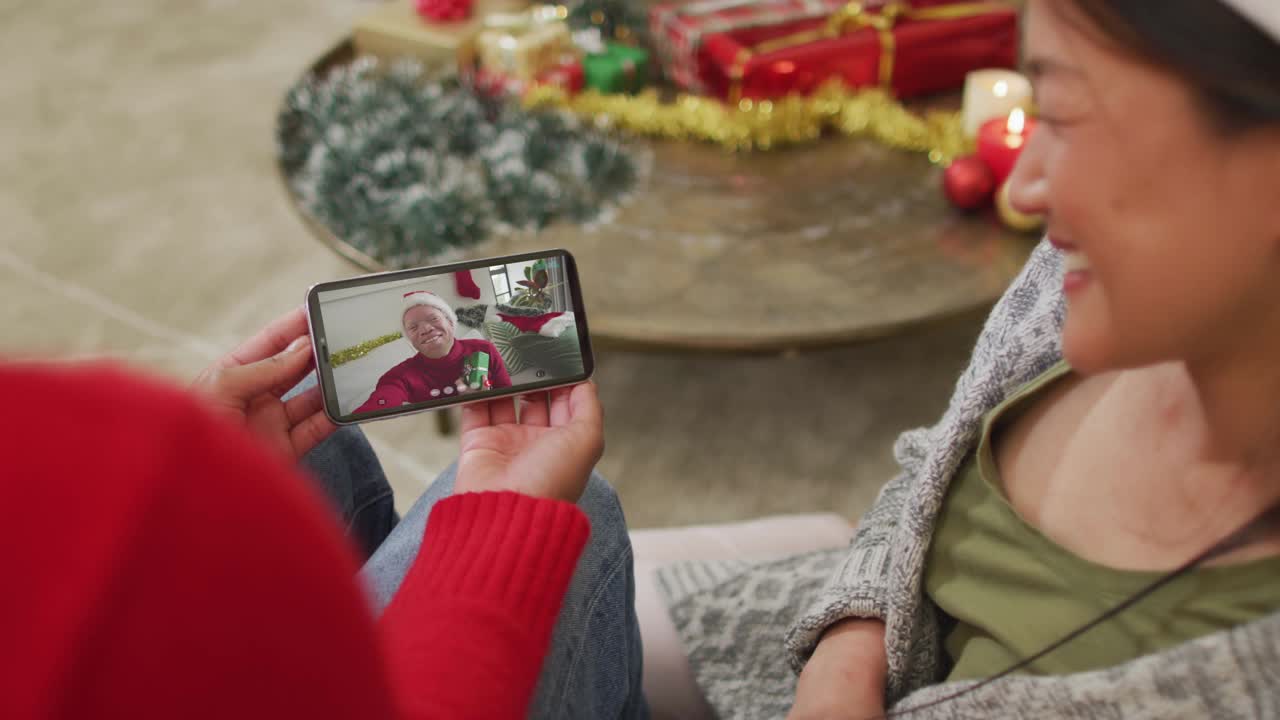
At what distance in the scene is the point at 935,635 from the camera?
0.83m

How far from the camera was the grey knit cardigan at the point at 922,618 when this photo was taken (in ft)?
1.92

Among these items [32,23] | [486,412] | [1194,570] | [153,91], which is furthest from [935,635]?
[32,23]

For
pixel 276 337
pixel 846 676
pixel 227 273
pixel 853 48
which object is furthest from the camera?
pixel 227 273

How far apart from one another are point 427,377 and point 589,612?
283 millimetres

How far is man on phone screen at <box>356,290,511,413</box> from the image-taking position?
37.1 inches

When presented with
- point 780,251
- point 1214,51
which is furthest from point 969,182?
point 1214,51

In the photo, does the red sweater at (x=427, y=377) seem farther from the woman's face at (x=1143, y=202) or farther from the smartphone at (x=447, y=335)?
the woman's face at (x=1143, y=202)

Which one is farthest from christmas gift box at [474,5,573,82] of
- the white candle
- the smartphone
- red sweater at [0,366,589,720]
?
red sweater at [0,366,589,720]

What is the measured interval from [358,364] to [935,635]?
1.75 feet

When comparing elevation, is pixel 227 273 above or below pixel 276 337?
below

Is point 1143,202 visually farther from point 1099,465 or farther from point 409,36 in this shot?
point 409,36

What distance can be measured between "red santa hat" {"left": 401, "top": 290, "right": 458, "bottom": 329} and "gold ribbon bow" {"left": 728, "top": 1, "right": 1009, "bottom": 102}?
3.29 feet

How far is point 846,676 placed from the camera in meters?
0.83

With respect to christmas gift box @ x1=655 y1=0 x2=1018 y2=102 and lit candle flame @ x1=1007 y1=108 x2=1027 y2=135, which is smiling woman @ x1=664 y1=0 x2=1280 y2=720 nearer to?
lit candle flame @ x1=1007 y1=108 x2=1027 y2=135
